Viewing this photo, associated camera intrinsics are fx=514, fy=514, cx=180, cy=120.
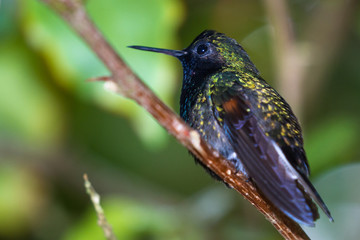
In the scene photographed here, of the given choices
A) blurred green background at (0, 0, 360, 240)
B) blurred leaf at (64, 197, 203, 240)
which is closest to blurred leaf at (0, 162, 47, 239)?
blurred green background at (0, 0, 360, 240)

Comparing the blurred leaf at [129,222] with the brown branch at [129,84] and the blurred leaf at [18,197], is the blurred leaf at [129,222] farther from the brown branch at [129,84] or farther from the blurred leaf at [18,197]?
the brown branch at [129,84]

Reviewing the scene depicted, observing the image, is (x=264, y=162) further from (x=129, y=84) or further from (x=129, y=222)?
(x=129, y=222)

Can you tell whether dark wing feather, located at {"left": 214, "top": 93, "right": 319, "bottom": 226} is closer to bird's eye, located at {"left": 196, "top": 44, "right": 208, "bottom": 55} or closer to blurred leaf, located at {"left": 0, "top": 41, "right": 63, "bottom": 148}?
bird's eye, located at {"left": 196, "top": 44, "right": 208, "bottom": 55}

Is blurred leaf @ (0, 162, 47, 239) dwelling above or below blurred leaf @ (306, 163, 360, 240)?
above

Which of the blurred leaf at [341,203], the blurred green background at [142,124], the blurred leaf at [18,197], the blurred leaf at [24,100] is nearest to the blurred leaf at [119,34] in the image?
the blurred green background at [142,124]

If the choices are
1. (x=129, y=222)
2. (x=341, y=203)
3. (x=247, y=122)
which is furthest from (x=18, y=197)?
(x=341, y=203)

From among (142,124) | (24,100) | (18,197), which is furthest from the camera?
(18,197)
